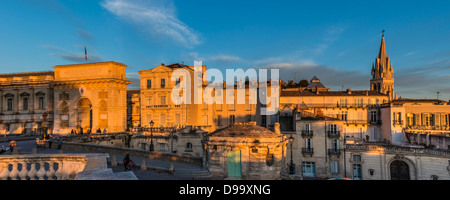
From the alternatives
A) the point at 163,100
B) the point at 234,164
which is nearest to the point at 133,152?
the point at 234,164

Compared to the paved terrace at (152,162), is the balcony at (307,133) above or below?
above

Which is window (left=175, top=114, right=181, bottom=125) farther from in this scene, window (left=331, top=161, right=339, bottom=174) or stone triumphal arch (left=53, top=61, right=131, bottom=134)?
window (left=331, top=161, right=339, bottom=174)

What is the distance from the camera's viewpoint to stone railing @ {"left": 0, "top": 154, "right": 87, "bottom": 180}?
8.06m

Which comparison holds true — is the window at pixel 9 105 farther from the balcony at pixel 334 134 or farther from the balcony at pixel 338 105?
the balcony at pixel 334 134

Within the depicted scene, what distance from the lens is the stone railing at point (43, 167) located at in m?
8.06

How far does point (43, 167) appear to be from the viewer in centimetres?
815

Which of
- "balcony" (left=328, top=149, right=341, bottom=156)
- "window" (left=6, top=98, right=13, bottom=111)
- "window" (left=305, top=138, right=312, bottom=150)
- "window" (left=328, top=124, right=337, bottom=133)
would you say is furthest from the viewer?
"window" (left=6, top=98, right=13, bottom=111)

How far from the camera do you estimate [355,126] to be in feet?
147

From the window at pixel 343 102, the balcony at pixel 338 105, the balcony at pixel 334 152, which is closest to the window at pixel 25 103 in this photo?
the balcony at pixel 338 105

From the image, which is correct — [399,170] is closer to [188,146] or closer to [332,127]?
[332,127]

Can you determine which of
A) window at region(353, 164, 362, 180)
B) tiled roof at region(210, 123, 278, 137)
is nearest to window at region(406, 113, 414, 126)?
window at region(353, 164, 362, 180)
